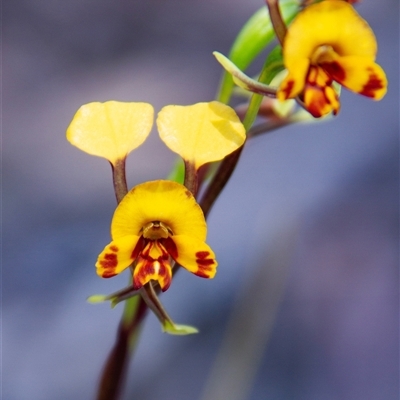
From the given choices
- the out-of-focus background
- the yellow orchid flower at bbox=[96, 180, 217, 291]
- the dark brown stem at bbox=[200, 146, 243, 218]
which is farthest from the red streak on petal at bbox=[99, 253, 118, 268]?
the out-of-focus background

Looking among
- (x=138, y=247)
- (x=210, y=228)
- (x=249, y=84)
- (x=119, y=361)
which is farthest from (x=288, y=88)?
(x=210, y=228)

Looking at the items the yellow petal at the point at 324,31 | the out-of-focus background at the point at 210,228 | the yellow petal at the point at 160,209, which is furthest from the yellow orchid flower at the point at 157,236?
the out-of-focus background at the point at 210,228

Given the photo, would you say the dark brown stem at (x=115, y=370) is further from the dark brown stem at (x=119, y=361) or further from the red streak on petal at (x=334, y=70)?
the red streak on petal at (x=334, y=70)

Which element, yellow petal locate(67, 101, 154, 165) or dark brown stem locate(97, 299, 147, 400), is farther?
dark brown stem locate(97, 299, 147, 400)

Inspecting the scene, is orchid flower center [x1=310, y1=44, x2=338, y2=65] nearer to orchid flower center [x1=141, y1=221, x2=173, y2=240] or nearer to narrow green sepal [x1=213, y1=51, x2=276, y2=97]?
narrow green sepal [x1=213, y1=51, x2=276, y2=97]

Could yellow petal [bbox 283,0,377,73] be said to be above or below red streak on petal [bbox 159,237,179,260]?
above

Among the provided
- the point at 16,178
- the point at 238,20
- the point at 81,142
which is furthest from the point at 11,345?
the point at 238,20
